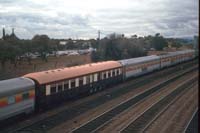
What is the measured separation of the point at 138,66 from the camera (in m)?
43.1

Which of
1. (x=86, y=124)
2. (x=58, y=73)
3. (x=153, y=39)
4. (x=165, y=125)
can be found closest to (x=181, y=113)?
(x=165, y=125)

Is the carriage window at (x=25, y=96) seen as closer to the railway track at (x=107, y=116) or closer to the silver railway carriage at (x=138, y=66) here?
the railway track at (x=107, y=116)

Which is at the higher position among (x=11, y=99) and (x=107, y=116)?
(x=11, y=99)

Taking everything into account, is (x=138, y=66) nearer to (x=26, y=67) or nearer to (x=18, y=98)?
(x=26, y=67)

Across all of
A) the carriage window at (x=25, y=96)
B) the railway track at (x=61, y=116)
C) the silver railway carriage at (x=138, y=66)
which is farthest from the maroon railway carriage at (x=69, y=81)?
the silver railway carriage at (x=138, y=66)

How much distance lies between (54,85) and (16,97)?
474cm

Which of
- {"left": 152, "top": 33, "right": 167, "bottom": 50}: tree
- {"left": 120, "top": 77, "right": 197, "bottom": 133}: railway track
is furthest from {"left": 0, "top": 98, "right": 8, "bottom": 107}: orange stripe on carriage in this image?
{"left": 152, "top": 33, "right": 167, "bottom": 50}: tree

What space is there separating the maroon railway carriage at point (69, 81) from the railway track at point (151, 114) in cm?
647

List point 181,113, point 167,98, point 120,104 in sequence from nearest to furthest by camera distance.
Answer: point 181,113 < point 120,104 < point 167,98

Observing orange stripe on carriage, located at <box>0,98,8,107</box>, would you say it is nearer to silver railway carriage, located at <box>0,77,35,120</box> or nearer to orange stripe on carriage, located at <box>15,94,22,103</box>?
silver railway carriage, located at <box>0,77,35,120</box>

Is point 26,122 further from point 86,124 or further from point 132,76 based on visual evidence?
point 132,76

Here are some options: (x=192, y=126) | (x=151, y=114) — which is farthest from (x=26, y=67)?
(x=192, y=126)

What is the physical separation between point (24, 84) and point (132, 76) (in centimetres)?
2263

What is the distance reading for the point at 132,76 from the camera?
41344 millimetres
